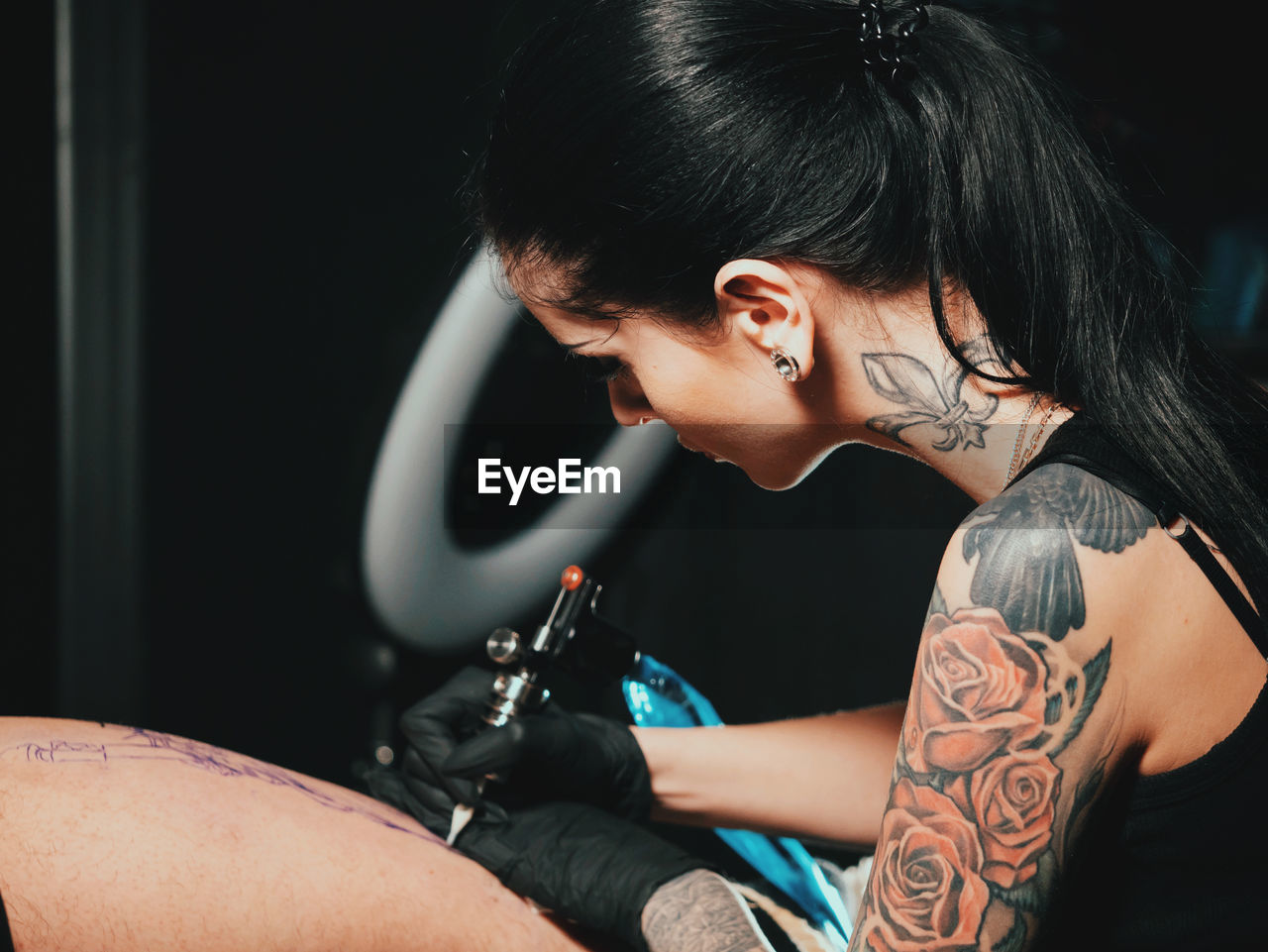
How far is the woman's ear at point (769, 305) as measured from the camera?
71 cm

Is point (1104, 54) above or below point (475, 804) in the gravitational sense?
above

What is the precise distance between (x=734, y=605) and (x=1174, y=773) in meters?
1.09

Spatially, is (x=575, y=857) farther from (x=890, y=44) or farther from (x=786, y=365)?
(x=890, y=44)

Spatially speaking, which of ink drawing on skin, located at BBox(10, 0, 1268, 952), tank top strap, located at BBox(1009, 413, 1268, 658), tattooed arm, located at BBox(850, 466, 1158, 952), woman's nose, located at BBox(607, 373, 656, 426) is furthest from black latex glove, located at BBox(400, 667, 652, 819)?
tank top strap, located at BBox(1009, 413, 1268, 658)

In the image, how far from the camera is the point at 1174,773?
0.62 m

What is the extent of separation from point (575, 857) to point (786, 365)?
0.53 metres

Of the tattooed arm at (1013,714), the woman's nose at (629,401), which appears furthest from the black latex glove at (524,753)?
the tattooed arm at (1013,714)

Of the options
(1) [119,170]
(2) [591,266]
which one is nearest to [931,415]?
(2) [591,266]

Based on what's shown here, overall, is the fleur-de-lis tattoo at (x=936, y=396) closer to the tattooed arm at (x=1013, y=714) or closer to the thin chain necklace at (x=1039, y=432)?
the thin chain necklace at (x=1039, y=432)

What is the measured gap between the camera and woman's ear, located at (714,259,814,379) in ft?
2.32

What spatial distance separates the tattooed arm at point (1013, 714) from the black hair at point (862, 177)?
0.14 meters

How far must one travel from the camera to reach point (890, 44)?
0.72 m

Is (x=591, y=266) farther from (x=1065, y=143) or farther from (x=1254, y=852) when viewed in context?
(x=1254, y=852)

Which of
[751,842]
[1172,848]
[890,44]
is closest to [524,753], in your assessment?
[751,842]
